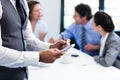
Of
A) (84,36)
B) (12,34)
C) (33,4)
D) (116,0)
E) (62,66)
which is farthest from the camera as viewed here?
(116,0)

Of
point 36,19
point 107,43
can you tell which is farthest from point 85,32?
point 107,43

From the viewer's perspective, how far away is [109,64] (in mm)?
2402

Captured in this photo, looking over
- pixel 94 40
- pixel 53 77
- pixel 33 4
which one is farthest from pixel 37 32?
pixel 53 77

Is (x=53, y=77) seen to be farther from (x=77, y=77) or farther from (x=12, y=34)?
(x=12, y=34)

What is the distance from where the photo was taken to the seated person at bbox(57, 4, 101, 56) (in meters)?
3.30

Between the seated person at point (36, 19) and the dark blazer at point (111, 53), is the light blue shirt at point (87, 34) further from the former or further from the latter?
the dark blazer at point (111, 53)

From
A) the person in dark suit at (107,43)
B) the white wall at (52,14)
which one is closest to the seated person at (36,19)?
the person in dark suit at (107,43)

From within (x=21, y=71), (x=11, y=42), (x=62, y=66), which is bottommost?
(x=62, y=66)

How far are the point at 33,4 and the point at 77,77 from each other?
152cm

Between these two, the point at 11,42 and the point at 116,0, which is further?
the point at 116,0

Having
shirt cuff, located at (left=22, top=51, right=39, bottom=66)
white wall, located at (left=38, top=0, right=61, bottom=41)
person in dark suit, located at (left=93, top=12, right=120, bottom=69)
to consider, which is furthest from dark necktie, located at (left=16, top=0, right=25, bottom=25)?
white wall, located at (left=38, top=0, right=61, bottom=41)

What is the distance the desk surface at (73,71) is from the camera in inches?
79.2

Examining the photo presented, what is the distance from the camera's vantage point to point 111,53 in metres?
2.46

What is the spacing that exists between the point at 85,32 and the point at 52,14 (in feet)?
4.24
